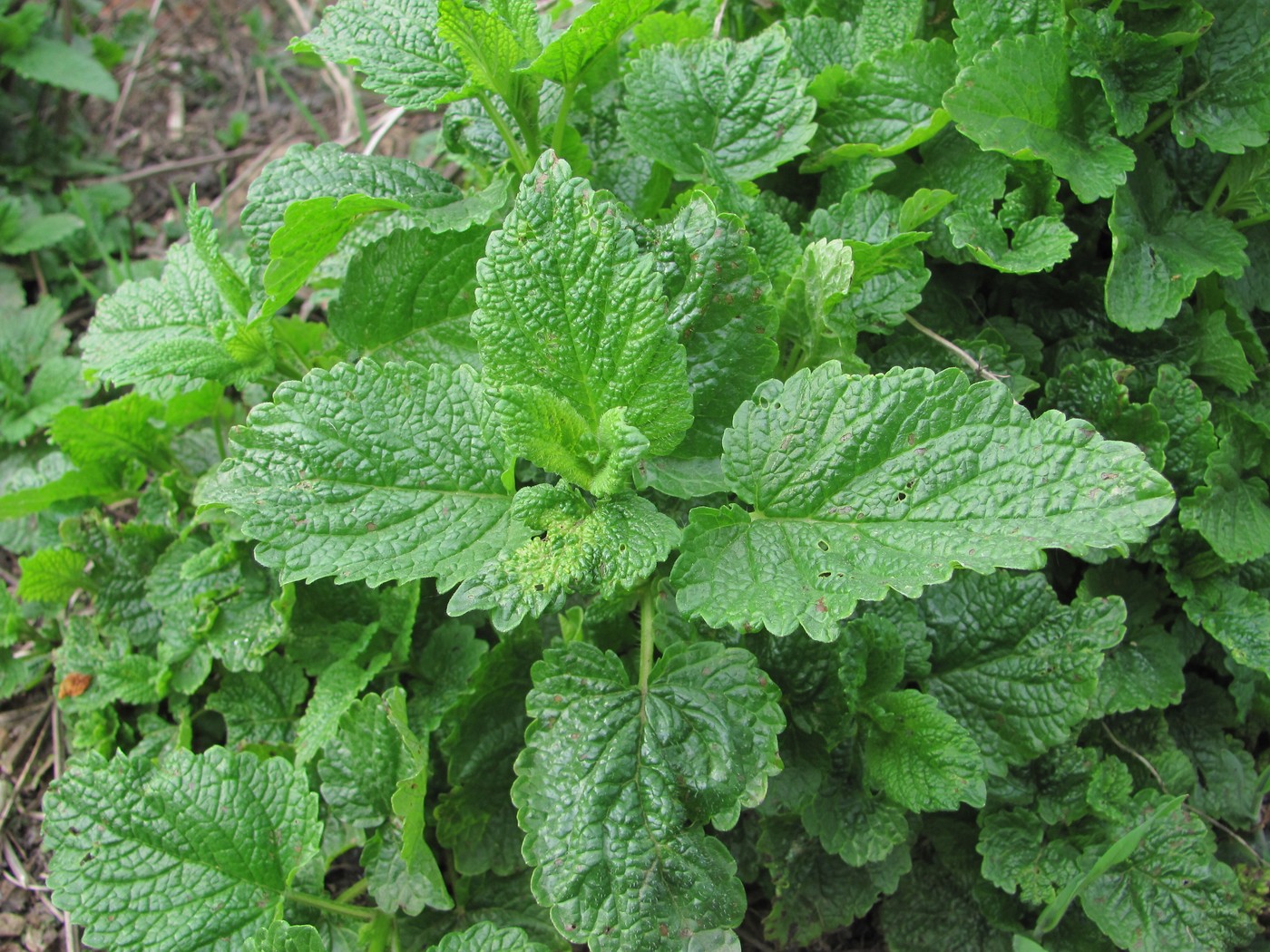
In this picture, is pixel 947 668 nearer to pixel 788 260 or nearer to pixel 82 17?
pixel 788 260

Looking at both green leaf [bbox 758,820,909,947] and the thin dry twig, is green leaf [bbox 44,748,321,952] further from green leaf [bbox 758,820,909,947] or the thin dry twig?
the thin dry twig

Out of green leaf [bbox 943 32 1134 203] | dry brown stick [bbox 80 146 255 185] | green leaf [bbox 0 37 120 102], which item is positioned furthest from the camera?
dry brown stick [bbox 80 146 255 185]

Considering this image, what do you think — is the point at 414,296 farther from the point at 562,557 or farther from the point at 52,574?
the point at 52,574

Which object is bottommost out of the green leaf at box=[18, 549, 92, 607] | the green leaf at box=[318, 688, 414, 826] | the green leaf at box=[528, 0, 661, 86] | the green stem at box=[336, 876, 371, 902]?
the green stem at box=[336, 876, 371, 902]

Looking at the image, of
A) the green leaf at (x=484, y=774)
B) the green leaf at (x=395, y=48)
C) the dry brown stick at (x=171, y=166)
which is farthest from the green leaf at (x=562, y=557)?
the dry brown stick at (x=171, y=166)

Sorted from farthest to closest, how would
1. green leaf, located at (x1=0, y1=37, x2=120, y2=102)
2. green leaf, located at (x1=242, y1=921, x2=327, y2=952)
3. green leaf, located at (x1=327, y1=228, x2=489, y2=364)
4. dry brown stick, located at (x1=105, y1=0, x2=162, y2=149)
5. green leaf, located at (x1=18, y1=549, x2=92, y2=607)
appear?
dry brown stick, located at (x1=105, y1=0, x2=162, y2=149)
green leaf, located at (x1=0, y1=37, x2=120, y2=102)
green leaf, located at (x1=18, y1=549, x2=92, y2=607)
green leaf, located at (x1=327, y1=228, x2=489, y2=364)
green leaf, located at (x1=242, y1=921, x2=327, y2=952)

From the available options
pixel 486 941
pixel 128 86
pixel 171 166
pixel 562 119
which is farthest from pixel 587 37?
pixel 128 86

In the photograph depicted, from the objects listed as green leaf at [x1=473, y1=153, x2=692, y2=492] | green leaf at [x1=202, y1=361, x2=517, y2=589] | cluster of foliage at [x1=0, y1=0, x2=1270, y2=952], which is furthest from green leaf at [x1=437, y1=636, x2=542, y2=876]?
green leaf at [x1=473, y1=153, x2=692, y2=492]

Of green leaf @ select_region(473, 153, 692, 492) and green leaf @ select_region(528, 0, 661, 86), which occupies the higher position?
green leaf @ select_region(528, 0, 661, 86)
